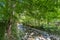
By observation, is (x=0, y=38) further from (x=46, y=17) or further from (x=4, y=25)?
(x=46, y=17)

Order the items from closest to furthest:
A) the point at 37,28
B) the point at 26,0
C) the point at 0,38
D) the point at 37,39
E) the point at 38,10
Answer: the point at 26,0 < the point at 38,10 < the point at 0,38 < the point at 37,39 < the point at 37,28

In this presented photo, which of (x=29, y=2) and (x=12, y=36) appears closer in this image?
(x=29, y=2)

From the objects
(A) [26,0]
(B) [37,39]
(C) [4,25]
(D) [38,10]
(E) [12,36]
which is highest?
(A) [26,0]

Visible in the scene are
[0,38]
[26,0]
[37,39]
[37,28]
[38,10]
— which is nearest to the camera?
[26,0]

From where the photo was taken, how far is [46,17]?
4.19 metres

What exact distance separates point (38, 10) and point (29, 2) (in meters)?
0.33

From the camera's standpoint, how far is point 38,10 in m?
4.14

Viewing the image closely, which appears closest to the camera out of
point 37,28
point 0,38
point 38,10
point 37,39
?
point 38,10

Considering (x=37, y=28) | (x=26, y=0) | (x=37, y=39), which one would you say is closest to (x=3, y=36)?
(x=26, y=0)

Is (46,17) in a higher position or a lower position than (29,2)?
lower

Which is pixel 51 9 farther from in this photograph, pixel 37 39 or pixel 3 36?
pixel 37 39

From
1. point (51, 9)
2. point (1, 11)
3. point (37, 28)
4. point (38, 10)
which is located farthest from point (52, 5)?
point (37, 28)

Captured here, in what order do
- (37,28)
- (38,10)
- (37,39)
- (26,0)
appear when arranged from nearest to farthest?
1. (26,0)
2. (38,10)
3. (37,39)
4. (37,28)

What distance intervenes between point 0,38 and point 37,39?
2489 millimetres
